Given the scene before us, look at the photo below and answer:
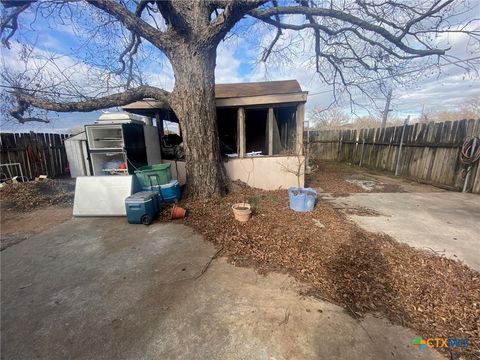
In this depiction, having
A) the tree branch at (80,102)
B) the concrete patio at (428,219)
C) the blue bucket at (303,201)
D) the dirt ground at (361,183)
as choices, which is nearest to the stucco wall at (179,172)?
the tree branch at (80,102)

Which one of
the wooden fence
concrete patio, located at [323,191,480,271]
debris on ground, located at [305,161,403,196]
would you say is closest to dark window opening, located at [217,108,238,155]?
debris on ground, located at [305,161,403,196]

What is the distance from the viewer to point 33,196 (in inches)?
220

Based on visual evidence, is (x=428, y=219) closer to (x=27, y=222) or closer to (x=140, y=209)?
(x=140, y=209)

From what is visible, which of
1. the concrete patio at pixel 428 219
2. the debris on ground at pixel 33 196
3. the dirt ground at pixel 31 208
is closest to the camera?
the concrete patio at pixel 428 219

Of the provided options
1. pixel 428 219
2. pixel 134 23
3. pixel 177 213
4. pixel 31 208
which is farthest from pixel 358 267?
pixel 31 208

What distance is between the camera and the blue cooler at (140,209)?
3.82 meters

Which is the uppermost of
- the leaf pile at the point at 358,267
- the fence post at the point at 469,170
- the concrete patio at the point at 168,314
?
the fence post at the point at 469,170

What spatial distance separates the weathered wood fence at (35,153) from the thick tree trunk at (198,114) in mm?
6756

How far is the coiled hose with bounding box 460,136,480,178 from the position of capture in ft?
17.5

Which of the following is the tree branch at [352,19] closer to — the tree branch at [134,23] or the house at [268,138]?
the house at [268,138]

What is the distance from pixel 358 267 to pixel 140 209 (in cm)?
362

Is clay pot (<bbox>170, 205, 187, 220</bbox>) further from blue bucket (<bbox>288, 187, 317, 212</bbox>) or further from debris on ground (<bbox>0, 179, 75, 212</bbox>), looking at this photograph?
debris on ground (<bbox>0, 179, 75, 212</bbox>)

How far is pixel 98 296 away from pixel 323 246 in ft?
9.25

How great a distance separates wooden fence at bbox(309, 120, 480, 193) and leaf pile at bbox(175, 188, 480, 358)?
15.7 ft
